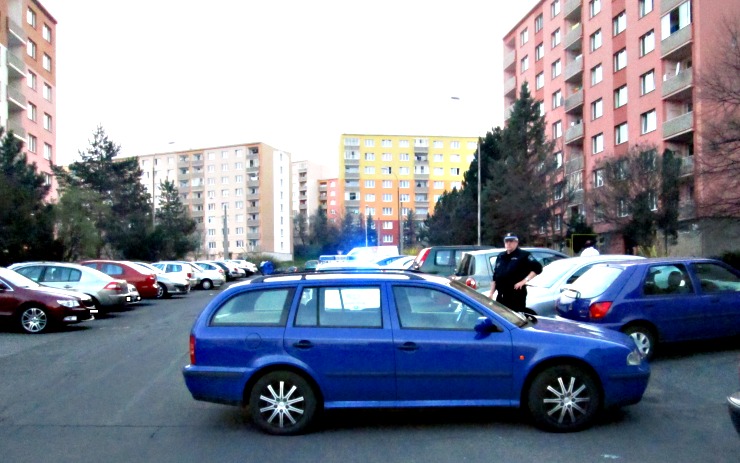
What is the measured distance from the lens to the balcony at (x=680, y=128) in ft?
114

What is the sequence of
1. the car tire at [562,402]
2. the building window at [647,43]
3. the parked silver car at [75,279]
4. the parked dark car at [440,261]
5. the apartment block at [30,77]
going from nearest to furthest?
the car tire at [562,402]
the parked dark car at [440,261]
the parked silver car at [75,279]
the building window at [647,43]
the apartment block at [30,77]

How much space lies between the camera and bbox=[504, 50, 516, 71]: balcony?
60.2 meters

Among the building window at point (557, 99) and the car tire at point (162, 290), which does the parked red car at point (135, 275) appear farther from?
the building window at point (557, 99)

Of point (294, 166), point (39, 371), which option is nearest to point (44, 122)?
point (39, 371)

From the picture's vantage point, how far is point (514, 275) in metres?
10.0

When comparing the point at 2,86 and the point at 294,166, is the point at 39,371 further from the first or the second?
the point at 294,166

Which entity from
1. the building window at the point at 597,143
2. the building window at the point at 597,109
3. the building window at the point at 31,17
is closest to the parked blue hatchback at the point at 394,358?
the building window at the point at 597,143

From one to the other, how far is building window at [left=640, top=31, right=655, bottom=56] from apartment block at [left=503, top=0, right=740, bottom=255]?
52 mm

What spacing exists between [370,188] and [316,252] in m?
13.0

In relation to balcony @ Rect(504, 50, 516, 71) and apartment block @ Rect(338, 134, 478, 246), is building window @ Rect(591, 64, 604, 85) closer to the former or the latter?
balcony @ Rect(504, 50, 516, 71)

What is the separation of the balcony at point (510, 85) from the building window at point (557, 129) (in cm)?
845

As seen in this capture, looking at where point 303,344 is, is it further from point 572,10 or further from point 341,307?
point 572,10

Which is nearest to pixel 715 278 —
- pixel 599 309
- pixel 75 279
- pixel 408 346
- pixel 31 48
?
pixel 599 309

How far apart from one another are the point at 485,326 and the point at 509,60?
57.1 m
